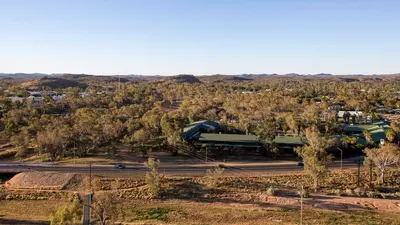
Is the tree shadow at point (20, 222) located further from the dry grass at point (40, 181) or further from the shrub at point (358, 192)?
the shrub at point (358, 192)

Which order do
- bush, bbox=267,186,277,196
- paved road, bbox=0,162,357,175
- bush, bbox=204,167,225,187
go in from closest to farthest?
1. bush, bbox=267,186,277,196
2. bush, bbox=204,167,225,187
3. paved road, bbox=0,162,357,175

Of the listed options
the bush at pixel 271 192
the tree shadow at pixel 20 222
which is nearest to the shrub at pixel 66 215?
the tree shadow at pixel 20 222

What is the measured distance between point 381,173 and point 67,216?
42820mm

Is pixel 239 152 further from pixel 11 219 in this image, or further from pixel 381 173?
pixel 11 219

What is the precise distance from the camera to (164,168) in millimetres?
51344

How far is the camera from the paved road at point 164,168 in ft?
163

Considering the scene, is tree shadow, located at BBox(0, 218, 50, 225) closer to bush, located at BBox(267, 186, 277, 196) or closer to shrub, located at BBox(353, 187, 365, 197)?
bush, located at BBox(267, 186, 277, 196)

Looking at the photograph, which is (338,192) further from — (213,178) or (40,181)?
(40,181)

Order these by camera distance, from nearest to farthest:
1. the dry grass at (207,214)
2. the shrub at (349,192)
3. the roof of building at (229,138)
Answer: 1. the dry grass at (207,214)
2. the shrub at (349,192)
3. the roof of building at (229,138)

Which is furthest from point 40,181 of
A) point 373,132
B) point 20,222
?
point 373,132

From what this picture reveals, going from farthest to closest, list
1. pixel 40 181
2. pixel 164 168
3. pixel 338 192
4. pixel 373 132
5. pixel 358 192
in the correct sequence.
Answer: pixel 373 132 → pixel 164 168 → pixel 40 181 → pixel 358 192 → pixel 338 192

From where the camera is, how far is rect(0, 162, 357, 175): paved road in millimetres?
49812

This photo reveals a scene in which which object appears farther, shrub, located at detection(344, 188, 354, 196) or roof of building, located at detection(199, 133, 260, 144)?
roof of building, located at detection(199, 133, 260, 144)

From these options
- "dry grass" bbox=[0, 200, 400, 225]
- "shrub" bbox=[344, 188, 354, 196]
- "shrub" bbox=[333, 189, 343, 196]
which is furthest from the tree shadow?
"shrub" bbox=[344, 188, 354, 196]
